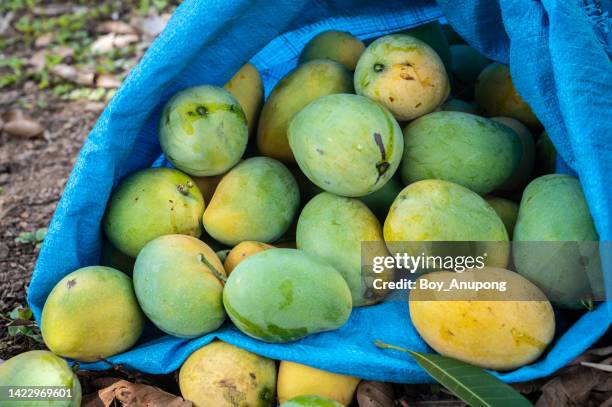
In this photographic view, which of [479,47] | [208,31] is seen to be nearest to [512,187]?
[479,47]

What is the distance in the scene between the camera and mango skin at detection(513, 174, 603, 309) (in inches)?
51.6

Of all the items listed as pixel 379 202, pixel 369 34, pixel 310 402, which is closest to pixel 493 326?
pixel 310 402

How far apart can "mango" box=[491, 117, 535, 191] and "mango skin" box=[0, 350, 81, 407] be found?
3.43 feet

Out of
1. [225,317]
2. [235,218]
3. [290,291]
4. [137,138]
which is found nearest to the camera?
[290,291]

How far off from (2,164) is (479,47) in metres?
2.03

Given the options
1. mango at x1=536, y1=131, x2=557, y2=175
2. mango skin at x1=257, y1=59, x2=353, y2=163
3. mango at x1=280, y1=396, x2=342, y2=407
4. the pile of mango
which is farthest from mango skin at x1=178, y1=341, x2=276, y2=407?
mango at x1=536, y1=131, x2=557, y2=175

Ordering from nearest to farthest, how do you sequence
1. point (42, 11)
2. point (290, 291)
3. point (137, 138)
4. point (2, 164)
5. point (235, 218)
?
point (290, 291) < point (235, 218) < point (137, 138) < point (2, 164) < point (42, 11)

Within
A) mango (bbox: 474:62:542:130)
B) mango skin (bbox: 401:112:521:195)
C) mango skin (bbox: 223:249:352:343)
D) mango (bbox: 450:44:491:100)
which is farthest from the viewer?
mango (bbox: 450:44:491:100)

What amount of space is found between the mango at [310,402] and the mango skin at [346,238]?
11.0 inches

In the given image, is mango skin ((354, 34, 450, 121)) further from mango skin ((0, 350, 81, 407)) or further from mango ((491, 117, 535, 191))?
mango skin ((0, 350, 81, 407))

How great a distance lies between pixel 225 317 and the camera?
4.63 feet

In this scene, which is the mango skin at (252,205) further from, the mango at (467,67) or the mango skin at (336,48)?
the mango at (467,67)

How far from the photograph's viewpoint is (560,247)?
1315mm

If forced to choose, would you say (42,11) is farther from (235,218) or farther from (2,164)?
(235,218)
